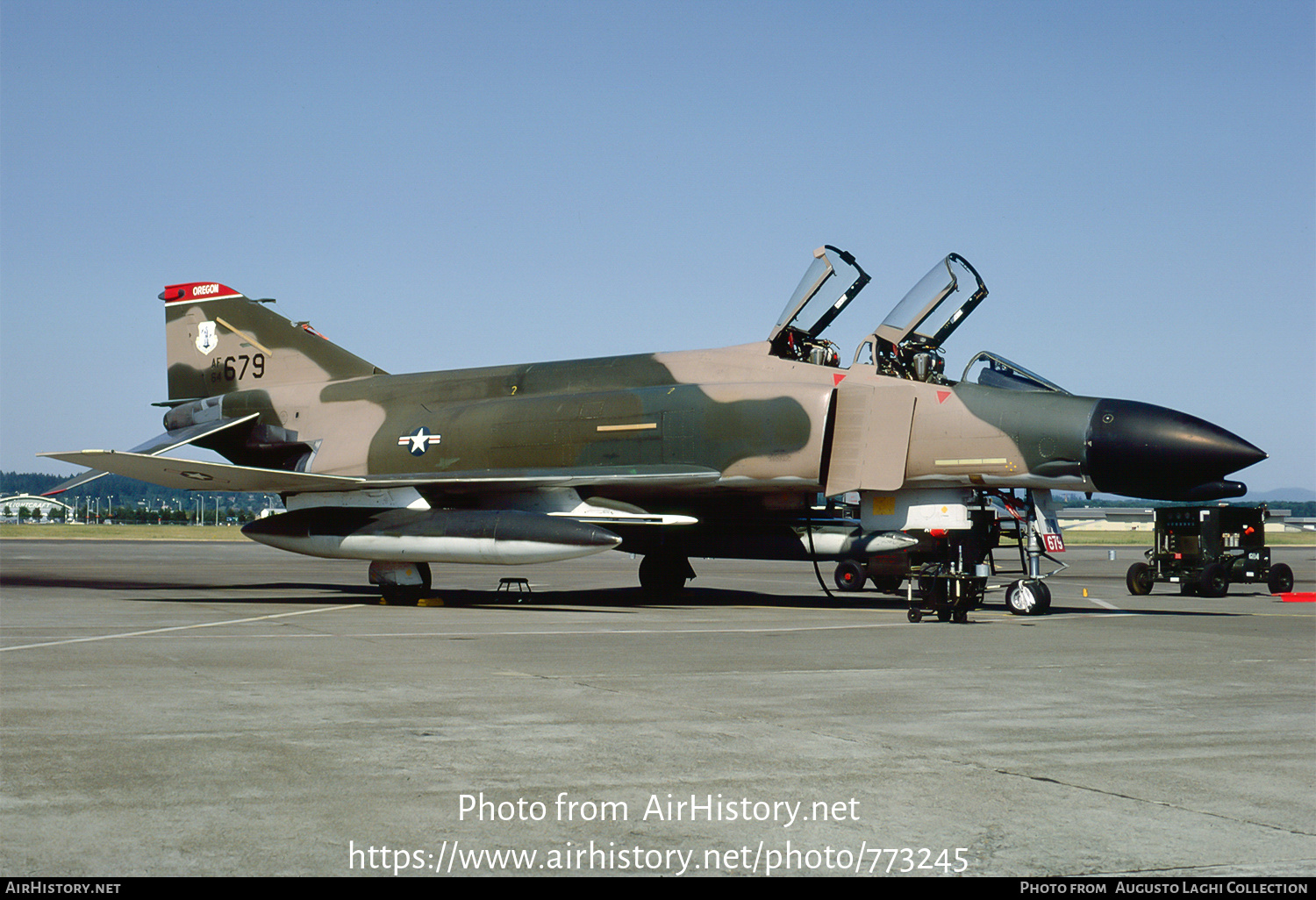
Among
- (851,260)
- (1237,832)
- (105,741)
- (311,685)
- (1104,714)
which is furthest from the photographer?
(851,260)

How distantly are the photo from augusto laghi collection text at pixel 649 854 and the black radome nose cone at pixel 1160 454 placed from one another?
1026 cm

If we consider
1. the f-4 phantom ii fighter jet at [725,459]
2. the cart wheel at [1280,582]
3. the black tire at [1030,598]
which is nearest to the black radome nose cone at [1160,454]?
the f-4 phantom ii fighter jet at [725,459]

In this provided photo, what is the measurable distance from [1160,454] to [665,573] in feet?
26.4

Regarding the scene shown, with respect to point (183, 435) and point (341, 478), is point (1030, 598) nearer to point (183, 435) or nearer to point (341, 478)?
point (341, 478)

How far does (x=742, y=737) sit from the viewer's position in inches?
226

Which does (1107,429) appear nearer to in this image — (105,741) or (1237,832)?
(1237,832)

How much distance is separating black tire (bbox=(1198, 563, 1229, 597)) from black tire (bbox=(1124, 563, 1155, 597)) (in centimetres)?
83

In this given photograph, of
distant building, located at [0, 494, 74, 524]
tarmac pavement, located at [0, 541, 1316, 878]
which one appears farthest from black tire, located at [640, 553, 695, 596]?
distant building, located at [0, 494, 74, 524]

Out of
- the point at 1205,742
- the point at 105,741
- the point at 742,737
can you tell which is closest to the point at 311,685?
the point at 105,741

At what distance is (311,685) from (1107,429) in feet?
31.8

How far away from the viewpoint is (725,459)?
15461 mm

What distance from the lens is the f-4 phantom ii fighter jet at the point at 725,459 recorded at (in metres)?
13.9

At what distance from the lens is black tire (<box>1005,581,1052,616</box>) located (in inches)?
566
